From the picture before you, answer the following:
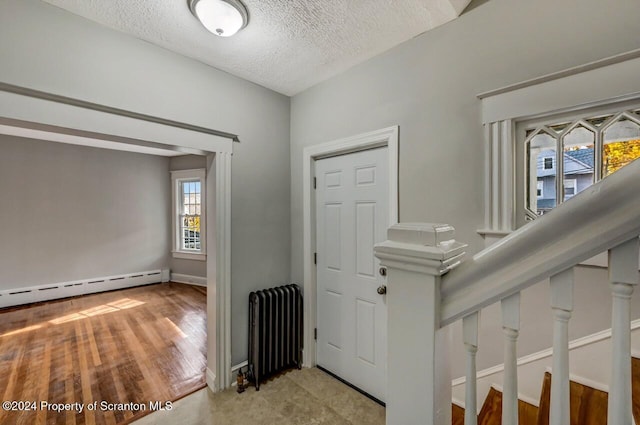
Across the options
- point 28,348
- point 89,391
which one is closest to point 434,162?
point 89,391

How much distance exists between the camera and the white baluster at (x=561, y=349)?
52cm

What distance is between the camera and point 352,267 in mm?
2295

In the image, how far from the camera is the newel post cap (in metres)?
0.63

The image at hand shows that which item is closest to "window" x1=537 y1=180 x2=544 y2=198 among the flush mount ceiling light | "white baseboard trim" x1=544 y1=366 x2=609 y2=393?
"white baseboard trim" x1=544 y1=366 x2=609 y2=393

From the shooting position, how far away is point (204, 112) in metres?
2.15

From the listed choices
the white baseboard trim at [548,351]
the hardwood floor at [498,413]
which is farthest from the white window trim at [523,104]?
the hardwood floor at [498,413]

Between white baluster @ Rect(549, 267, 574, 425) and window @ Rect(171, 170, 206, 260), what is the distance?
5.55 m

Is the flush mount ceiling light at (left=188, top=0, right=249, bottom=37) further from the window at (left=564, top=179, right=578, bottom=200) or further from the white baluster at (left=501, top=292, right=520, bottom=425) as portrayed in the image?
the window at (left=564, top=179, right=578, bottom=200)

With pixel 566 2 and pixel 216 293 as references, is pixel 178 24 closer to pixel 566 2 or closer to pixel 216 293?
pixel 216 293

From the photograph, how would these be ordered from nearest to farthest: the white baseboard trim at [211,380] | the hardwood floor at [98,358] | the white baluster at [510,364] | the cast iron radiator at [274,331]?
the white baluster at [510,364]
the hardwood floor at [98,358]
the white baseboard trim at [211,380]
the cast iron radiator at [274,331]

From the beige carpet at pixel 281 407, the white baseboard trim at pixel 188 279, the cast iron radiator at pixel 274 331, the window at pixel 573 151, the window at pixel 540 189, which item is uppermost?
the window at pixel 573 151

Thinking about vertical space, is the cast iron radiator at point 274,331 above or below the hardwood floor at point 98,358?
above

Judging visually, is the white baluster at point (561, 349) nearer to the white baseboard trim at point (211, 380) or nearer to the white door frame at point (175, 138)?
the white door frame at point (175, 138)

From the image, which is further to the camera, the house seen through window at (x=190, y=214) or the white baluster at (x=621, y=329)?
the house seen through window at (x=190, y=214)
